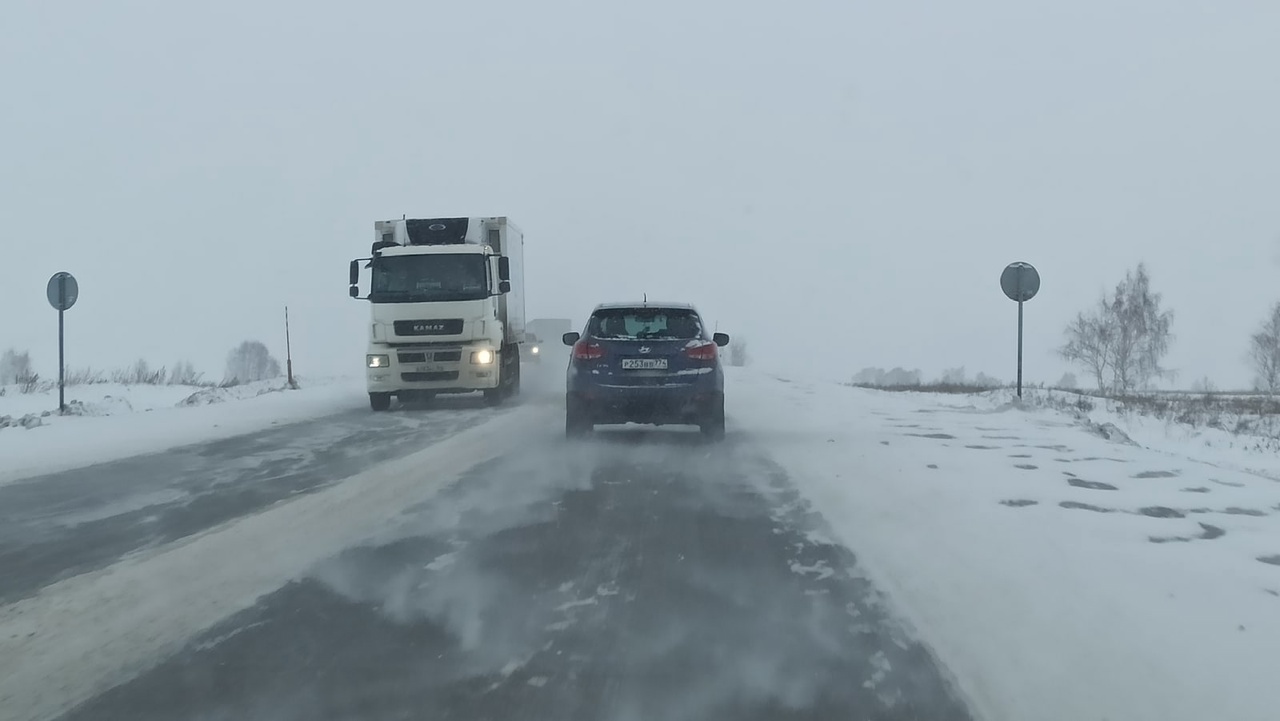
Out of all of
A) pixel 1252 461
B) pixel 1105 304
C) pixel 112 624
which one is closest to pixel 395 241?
pixel 1252 461

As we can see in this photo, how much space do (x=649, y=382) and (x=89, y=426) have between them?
9.19 m

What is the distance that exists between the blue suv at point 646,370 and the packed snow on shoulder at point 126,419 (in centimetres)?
536

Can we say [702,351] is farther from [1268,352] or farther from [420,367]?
[1268,352]

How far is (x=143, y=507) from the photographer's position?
336 inches

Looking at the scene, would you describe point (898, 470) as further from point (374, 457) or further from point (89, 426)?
point (89, 426)

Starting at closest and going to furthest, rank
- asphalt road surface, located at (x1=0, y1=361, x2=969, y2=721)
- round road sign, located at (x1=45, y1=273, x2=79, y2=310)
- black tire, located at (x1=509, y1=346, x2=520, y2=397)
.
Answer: asphalt road surface, located at (x1=0, y1=361, x2=969, y2=721) → round road sign, located at (x1=45, y1=273, x2=79, y2=310) → black tire, located at (x1=509, y1=346, x2=520, y2=397)

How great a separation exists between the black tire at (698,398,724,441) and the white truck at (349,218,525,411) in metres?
7.26

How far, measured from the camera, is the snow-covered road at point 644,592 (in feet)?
13.3

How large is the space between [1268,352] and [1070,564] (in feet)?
258

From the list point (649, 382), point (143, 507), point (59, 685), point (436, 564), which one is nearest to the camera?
point (59, 685)

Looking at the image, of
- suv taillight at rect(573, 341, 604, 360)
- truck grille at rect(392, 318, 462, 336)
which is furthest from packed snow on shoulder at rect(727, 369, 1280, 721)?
truck grille at rect(392, 318, 462, 336)

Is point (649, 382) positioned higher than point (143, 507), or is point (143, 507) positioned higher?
point (649, 382)

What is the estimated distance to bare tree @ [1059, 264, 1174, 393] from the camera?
2763 inches

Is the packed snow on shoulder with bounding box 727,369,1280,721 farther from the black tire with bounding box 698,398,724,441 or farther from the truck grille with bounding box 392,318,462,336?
the truck grille with bounding box 392,318,462,336
